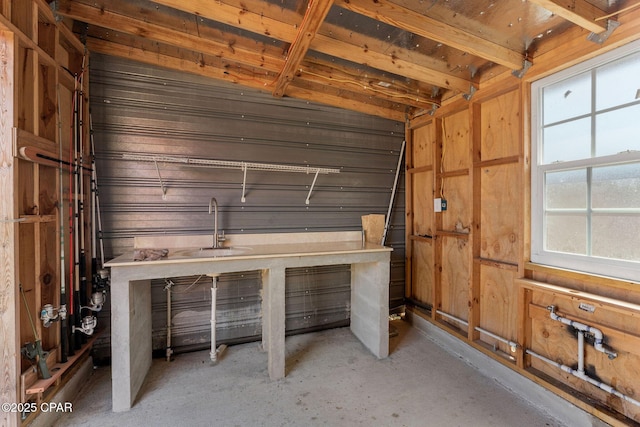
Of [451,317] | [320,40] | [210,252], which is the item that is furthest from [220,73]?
[451,317]

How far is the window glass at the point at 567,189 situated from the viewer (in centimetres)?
172

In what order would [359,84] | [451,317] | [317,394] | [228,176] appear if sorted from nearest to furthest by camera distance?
1. [317,394]
2. [359,84]
3. [228,176]
4. [451,317]

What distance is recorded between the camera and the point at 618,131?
5.08ft

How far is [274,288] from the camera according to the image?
204 cm

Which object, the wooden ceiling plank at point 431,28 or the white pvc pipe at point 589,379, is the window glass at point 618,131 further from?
the white pvc pipe at point 589,379

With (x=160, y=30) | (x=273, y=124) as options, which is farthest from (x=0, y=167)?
(x=273, y=124)

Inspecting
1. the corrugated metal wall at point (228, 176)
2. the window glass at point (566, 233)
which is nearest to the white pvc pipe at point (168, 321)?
the corrugated metal wall at point (228, 176)

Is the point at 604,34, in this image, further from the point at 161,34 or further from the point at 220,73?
the point at 161,34

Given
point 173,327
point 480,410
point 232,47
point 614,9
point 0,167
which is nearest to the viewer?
point 0,167

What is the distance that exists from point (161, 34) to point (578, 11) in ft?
8.87

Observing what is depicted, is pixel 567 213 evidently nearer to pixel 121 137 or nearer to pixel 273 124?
pixel 273 124

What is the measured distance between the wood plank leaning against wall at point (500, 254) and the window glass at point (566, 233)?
0.13 metres

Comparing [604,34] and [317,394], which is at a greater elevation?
[604,34]

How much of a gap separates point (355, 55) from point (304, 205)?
1.48m
